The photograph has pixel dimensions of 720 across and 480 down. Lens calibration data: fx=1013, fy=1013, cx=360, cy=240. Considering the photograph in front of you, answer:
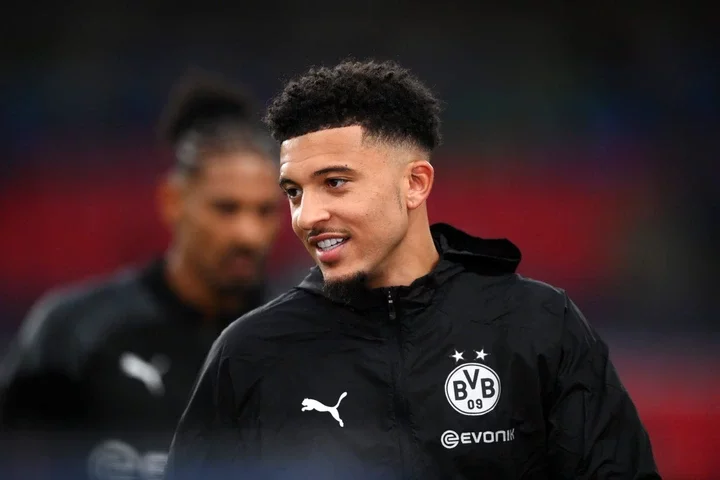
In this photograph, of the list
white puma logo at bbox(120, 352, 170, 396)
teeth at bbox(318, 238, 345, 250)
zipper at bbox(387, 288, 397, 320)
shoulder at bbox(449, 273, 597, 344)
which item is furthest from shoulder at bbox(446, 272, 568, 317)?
white puma logo at bbox(120, 352, 170, 396)

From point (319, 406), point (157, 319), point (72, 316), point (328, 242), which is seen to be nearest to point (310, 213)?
point (328, 242)

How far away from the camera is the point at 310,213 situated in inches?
74.7

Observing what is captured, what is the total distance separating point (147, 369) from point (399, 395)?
2275 mm

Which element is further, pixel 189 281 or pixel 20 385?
pixel 189 281

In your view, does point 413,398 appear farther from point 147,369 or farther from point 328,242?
point 147,369

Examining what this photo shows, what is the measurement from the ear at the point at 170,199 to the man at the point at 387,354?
2.40 m

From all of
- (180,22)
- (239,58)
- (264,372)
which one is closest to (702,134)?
(239,58)

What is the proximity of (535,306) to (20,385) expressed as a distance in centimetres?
260

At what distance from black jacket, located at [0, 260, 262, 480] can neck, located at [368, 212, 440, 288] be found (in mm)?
2052

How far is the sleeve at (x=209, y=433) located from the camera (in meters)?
1.89

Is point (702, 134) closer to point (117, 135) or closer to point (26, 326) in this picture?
point (117, 135)

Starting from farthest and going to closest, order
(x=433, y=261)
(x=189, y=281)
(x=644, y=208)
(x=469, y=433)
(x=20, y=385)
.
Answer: (x=644, y=208) < (x=189, y=281) < (x=20, y=385) < (x=433, y=261) < (x=469, y=433)

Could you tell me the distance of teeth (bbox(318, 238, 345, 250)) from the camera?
1.93m

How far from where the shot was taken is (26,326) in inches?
166
